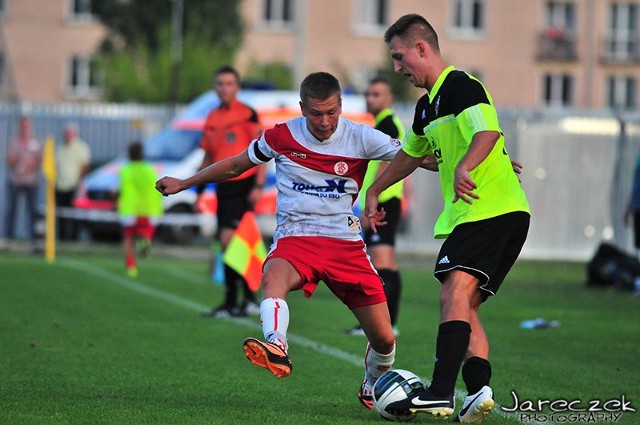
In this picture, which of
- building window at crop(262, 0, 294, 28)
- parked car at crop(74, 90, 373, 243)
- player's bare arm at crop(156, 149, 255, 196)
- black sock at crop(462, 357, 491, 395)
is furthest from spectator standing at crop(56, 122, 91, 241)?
building window at crop(262, 0, 294, 28)

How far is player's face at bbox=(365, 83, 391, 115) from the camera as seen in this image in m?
12.2

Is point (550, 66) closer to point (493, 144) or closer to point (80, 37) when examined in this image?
point (80, 37)

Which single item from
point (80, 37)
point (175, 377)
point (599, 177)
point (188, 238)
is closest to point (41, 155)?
point (188, 238)

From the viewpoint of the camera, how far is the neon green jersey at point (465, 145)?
7098 mm

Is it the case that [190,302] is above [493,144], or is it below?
below

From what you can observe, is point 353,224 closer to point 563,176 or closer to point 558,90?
point 563,176

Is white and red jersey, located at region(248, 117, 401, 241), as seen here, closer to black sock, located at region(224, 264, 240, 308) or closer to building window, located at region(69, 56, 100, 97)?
black sock, located at region(224, 264, 240, 308)

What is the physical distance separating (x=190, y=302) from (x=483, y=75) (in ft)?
146

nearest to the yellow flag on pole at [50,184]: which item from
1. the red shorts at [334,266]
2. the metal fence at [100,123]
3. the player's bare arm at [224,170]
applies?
the metal fence at [100,123]

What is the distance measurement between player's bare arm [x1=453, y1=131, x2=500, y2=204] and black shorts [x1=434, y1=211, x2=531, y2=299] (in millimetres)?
203

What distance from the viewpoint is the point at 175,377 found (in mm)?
9000

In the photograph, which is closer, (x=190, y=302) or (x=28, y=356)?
(x=28, y=356)

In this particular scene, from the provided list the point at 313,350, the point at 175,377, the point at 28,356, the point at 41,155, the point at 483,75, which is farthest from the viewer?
the point at 483,75

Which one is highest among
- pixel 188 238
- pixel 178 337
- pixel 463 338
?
pixel 463 338
